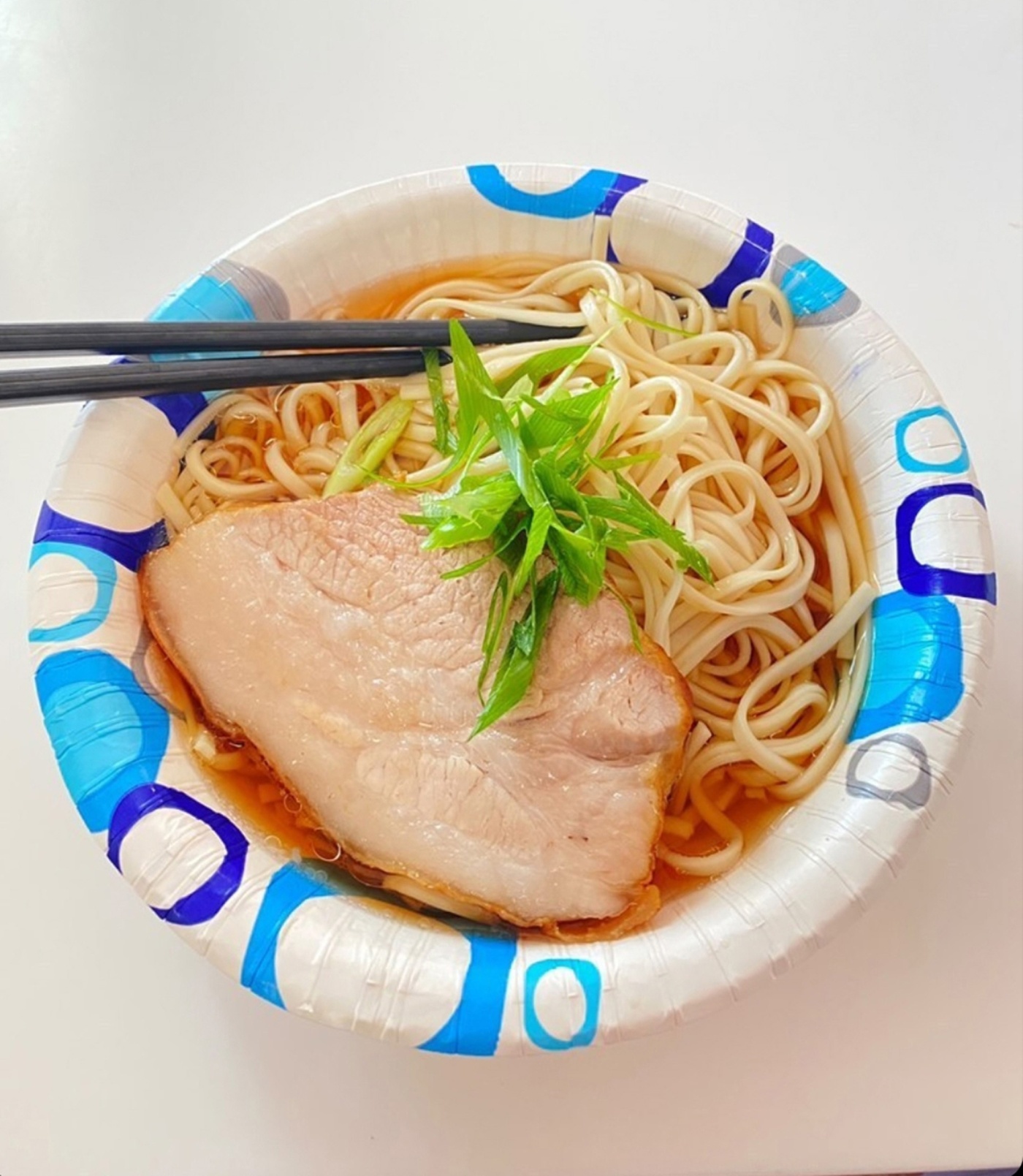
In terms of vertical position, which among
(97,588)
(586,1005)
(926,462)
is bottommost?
(586,1005)

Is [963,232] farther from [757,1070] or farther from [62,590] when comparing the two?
[62,590]

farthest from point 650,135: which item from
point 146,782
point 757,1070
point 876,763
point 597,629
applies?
point 757,1070

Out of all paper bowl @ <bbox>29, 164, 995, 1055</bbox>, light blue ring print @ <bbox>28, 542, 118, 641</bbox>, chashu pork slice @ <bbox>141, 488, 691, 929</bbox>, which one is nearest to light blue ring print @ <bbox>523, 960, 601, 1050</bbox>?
paper bowl @ <bbox>29, 164, 995, 1055</bbox>

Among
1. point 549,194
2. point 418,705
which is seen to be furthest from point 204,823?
point 549,194

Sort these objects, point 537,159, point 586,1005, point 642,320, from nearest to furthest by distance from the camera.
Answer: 1. point 586,1005
2. point 642,320
3. point 537,159

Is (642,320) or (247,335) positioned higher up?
(247,335)

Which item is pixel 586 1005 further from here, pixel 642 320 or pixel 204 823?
pixel 642 320

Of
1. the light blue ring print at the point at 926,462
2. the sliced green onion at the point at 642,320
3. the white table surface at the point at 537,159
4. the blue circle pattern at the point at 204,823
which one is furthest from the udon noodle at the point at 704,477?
the blue circle pattern at the point at 204,823
